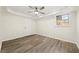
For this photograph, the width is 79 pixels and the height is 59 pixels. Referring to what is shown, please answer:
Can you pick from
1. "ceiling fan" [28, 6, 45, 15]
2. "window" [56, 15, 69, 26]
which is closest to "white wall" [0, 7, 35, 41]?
"ceiling fan" [28, 6, 45, 15]

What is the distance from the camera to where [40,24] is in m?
1.79

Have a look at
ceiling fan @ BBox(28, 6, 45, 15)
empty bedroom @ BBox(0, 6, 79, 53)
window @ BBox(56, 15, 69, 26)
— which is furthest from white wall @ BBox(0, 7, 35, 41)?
window @ BBox(56, 15, 69, 26)

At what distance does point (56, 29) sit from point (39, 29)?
10.9 inches

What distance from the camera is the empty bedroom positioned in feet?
5.65

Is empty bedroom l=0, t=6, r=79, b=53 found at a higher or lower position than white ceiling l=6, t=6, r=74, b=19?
lower

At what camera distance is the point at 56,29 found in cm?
177

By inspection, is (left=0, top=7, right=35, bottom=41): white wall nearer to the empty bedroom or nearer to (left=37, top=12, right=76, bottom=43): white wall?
the empty bedroom

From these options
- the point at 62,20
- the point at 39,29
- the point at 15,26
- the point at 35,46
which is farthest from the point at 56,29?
the point at 15,26

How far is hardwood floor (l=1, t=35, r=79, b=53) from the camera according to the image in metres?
1.73

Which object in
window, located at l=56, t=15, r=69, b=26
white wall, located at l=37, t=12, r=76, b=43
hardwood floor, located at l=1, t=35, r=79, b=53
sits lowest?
hardwood floor, located at l=1, t=35, r=79, b=53
